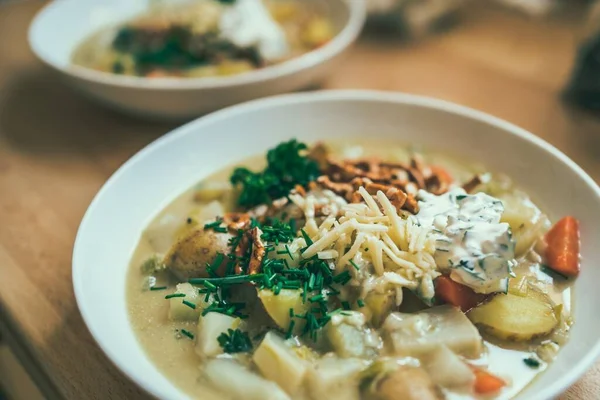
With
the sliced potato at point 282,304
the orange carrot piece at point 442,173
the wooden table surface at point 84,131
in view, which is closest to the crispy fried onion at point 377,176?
the orange carrot piece at point 442,173

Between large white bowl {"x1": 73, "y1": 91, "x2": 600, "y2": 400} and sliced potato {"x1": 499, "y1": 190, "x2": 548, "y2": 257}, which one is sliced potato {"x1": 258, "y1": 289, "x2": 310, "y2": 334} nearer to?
large white bowl {"x1": 73, "y1": 91, "x2": 600, "y2": 400}

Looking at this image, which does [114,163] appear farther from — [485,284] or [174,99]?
[485,284]

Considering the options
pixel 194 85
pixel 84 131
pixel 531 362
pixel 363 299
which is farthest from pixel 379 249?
pixel 84 131

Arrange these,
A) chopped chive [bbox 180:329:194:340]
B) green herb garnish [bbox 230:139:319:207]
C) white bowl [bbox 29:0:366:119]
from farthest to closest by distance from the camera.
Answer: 1. white bowl [bbox 29:0:366:119]
2. green herb garnish [bbox 230:139:319:207]
3. chopped chive [bbox 180:329:194:340]

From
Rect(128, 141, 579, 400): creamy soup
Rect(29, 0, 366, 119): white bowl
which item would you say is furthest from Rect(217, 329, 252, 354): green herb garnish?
Rect(29, 0, 366, 119): white bowl

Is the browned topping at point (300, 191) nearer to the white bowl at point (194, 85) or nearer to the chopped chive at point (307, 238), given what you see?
the chopped chive at point (307, 238)

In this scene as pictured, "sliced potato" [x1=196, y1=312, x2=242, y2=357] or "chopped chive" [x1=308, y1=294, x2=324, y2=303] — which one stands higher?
"chopped chive" [x1=308, y1=294, x2=324, y2=303]
